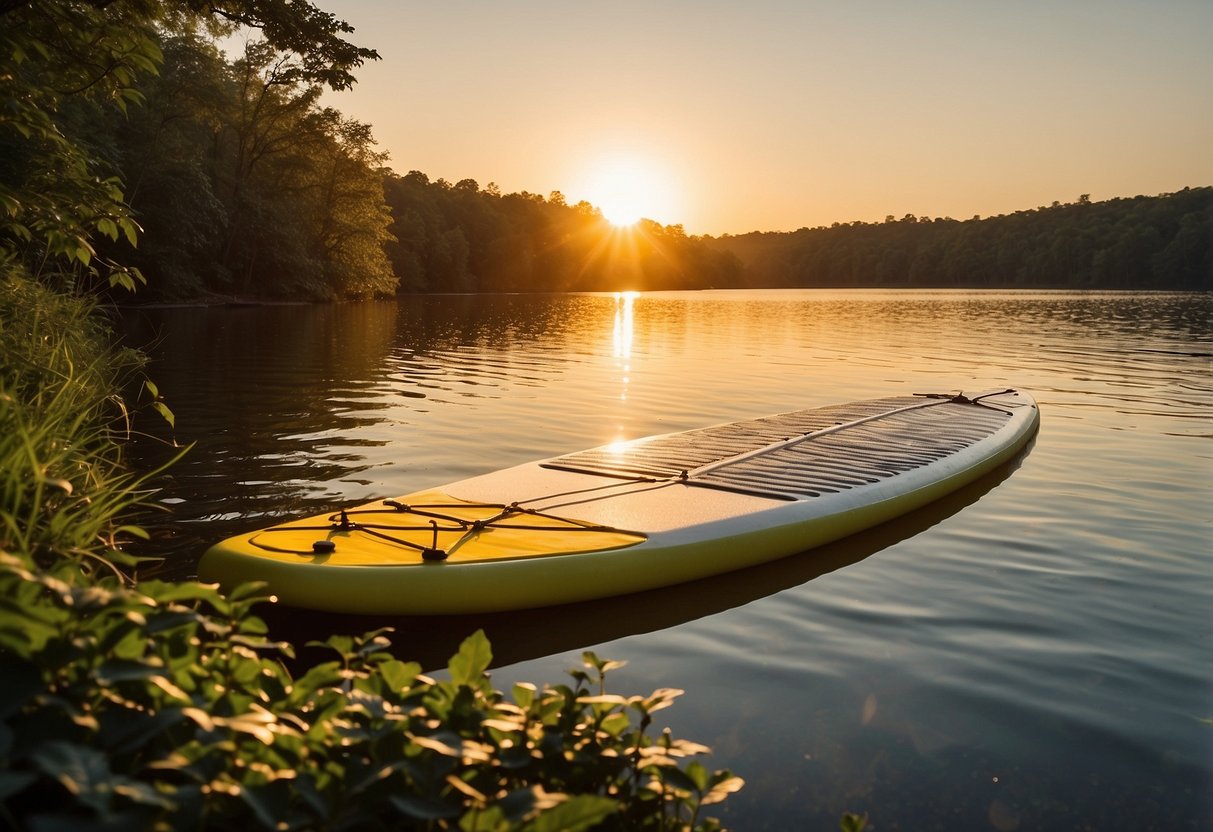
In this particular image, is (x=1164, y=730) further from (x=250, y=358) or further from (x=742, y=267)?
(x=742, y=267)

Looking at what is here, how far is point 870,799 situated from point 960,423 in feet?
20.6

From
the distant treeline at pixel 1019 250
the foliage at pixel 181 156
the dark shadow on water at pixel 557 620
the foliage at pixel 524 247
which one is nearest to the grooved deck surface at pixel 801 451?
the dark shadow on water at pixel 557 620

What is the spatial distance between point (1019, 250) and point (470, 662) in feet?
351

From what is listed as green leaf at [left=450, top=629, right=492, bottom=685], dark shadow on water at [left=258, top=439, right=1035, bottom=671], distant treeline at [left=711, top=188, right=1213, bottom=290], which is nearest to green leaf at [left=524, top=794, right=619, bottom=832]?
green leaf at [left=450, top=629, right=492, bottom=685]

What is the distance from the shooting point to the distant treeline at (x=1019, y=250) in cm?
8125

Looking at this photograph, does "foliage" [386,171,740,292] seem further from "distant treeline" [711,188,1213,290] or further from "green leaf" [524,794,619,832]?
"green leaf" [524,794,619,832]

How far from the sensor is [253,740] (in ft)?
4.71

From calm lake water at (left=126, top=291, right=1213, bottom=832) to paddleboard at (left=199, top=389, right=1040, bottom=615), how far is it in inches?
8.4

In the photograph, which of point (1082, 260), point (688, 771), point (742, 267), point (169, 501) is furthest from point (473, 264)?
point (688, 771)

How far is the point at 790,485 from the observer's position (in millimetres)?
6020

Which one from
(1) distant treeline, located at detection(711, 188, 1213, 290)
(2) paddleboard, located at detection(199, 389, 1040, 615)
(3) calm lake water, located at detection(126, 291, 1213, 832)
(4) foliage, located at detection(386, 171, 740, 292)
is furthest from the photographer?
(1) distant treeline, located at detection(711, 188, 1213, 290)

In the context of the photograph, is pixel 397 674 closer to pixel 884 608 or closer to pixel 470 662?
pixel 470 662

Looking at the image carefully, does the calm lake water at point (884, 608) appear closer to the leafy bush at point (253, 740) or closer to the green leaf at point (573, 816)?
the leafy bush at point (253, 740)

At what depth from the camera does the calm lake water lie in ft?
10.9
